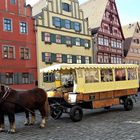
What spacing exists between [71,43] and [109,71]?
27.9m

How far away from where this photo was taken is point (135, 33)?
62750 mm

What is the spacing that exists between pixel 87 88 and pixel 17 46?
76.7 ft

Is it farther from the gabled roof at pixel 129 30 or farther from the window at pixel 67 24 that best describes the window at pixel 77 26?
the gabled roof at pixel 129 30

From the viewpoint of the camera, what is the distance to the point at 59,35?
1674 inches

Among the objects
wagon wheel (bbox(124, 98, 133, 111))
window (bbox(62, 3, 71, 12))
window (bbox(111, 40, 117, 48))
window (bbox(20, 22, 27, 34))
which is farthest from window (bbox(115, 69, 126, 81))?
window (bbox(111, 40, 117, 48))

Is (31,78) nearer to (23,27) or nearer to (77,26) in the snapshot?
(23,27)

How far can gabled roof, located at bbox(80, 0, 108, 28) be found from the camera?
51.8 metres

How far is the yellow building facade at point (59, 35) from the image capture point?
3975 cm

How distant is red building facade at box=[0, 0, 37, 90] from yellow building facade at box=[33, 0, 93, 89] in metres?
1.07

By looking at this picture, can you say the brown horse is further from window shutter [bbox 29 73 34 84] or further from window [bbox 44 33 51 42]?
window [bbox 44 33 51 42]

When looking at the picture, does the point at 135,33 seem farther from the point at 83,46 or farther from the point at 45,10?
the point at 45,10

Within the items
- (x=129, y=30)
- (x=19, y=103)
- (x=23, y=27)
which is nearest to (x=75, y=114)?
(x=19, y=103)

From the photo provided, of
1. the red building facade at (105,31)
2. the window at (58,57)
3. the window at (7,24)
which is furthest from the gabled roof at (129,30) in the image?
the window at (7,24)

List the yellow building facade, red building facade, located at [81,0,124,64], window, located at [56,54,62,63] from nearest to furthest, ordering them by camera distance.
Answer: the yellow building facade < window, located at [56,54,62,63] < red building facade, located at [81,0,124,64]
